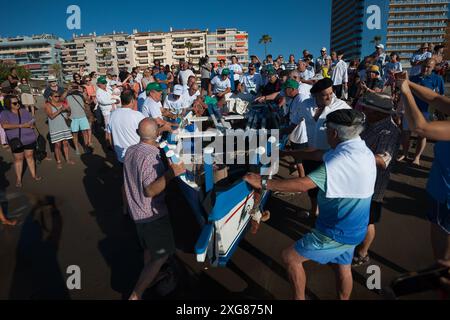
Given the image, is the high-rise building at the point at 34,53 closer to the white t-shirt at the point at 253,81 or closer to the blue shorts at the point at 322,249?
the white t-shirt at the point at 253,81

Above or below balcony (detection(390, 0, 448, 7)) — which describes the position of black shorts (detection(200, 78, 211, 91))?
below

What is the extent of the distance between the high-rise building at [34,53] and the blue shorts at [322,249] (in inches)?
5703

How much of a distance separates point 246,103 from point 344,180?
5.24 m

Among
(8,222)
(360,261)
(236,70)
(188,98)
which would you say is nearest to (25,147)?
(8,222)

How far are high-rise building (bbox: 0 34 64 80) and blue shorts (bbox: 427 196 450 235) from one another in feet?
476

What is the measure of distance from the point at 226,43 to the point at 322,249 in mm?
122190

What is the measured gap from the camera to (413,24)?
104000 mm

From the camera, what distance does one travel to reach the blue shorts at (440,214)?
8.02ft

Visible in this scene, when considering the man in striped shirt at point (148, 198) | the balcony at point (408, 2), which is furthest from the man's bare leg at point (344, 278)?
the balcony at point (408, 2)

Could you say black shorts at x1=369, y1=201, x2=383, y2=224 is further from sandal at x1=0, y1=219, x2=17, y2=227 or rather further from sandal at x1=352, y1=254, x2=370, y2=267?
sandal at x1=0, y1=219, x2=17, y2=227

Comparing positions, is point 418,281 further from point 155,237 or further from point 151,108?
point 151,108

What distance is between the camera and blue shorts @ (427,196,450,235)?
2443 mm

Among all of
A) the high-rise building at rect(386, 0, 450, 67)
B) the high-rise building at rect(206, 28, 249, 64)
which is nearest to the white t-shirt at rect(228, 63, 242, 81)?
the high-rise building at rect(206, 28, 249, 64)
